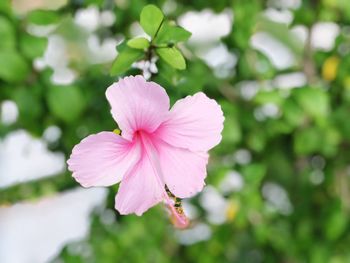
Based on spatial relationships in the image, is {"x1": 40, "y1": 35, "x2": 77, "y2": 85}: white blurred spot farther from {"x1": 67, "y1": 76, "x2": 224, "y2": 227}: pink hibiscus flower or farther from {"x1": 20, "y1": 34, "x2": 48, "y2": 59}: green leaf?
{"x1": 67, "y1": 76, "x2": 224, "y2": 227}: pink hibiscus flower

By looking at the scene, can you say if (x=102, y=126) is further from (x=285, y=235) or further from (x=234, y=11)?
(x=285, y=235)

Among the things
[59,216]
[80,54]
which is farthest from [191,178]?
[59,216]

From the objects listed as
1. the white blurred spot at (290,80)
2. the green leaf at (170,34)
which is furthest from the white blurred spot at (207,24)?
the green leaf at (170,34)

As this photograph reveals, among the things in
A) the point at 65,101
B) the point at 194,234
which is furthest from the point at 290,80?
the point at 65,101

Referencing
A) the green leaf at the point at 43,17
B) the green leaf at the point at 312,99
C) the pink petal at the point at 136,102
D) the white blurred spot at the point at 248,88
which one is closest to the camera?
the pink petal at the point at 136,102

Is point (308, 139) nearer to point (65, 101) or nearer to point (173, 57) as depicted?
point (65, 101)

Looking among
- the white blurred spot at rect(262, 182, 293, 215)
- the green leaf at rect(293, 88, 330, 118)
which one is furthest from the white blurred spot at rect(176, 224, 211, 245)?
the green leaf at rect(293, 88, 330, 118)

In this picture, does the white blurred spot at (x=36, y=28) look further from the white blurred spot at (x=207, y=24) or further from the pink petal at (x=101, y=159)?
the pink petal at (x=101, y=159)
